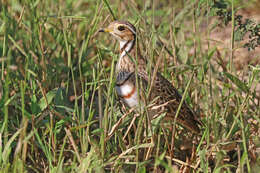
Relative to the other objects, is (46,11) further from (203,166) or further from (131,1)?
(203,166)

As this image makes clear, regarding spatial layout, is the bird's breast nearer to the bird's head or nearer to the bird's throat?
the bird's throat

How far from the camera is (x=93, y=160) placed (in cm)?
240

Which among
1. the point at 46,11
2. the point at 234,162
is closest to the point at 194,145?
the point at 234,162

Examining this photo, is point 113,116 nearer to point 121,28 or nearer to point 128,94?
point 128,94

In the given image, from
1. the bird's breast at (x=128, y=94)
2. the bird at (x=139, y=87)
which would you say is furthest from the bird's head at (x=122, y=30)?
the bird's breast at (x=128, y=94)

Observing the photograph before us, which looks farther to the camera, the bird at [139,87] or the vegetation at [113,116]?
the bird at [139,87]

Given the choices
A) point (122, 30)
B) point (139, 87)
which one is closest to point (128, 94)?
point (139, 87)

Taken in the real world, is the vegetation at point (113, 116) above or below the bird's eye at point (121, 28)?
below

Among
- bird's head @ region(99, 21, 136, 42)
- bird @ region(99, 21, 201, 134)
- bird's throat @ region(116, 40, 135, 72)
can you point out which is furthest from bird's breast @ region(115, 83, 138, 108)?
bird's head @ region(99, 21, 136, 42)

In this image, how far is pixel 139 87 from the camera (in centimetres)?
276

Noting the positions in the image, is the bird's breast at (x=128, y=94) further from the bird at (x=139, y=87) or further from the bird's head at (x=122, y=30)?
the bird's head at (x=122, y=30)

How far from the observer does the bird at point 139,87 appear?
2.78 metres

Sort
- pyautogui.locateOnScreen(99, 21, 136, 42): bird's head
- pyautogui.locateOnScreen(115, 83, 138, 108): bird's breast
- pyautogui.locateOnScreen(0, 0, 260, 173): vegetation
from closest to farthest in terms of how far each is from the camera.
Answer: pyautogui.locateOnScreen(0, 0, 260, 173): vegetation < pyautogui.locateOnScreen(115, 83, 138, 108): bird's breast < pyautogui.locateOnScreen(99, 21, 136, 42): bird's head

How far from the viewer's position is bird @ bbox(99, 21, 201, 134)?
2777 millimetres
